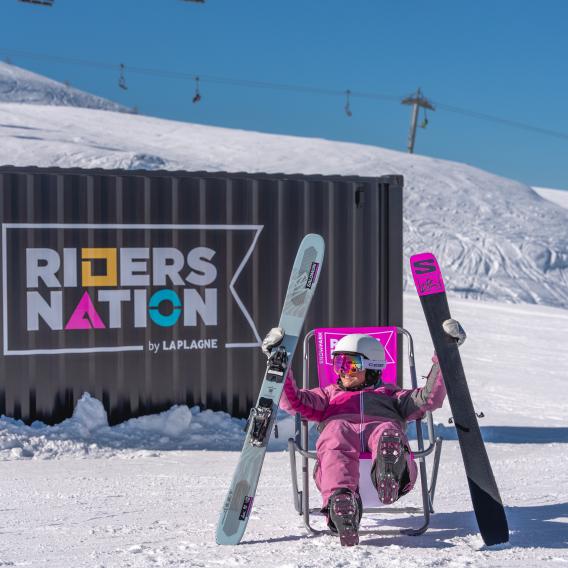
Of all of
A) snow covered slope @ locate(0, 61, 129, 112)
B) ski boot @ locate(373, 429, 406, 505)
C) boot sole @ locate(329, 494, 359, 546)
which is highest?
snow covered slope @ locate(0, 61, 129, 112)

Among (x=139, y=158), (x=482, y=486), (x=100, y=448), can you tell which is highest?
(x=139, y=158)

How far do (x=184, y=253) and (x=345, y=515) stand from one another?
3.88 m

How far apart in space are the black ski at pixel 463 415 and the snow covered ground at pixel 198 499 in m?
0.14

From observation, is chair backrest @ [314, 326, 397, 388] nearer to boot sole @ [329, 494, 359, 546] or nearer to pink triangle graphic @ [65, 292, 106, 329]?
boot sole @ [329, 494, 359, 546]

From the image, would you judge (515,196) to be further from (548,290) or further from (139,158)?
(139,158)

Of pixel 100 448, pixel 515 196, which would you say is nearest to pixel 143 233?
pixel 100 448

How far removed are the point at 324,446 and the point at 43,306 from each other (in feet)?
11.9

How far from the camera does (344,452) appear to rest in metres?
4.25

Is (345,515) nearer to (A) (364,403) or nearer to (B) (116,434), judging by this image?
(A) (364,403)

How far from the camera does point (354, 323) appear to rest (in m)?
7.79

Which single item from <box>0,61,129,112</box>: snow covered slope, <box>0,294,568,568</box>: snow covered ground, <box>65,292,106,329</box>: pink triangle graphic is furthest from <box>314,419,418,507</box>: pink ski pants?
<box>0,61,129,112</box>: snow covered slope

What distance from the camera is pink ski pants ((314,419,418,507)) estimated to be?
4.14 m

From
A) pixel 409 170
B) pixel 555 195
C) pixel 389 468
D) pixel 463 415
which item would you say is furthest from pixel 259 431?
pixel 555 195

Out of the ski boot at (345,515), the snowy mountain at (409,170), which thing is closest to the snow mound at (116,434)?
the ski boot at (345,515)
